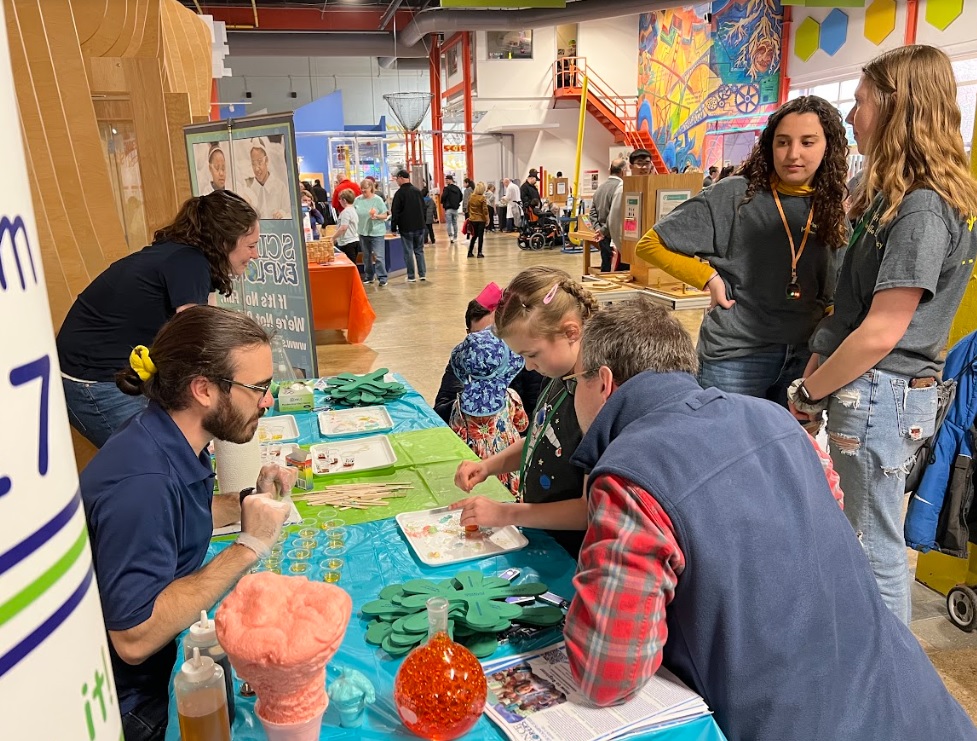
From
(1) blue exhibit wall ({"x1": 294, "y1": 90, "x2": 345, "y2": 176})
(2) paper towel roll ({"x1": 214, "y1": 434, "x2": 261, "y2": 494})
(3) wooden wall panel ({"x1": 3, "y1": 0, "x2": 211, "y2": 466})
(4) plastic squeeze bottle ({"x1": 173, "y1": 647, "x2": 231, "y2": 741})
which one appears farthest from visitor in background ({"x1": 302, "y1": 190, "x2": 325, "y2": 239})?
(4) plastic squeeze bottle ({"x1": 173, "y1": 647, "x2": 231, "y2": 741})

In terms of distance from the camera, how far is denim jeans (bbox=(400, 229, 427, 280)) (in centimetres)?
1046

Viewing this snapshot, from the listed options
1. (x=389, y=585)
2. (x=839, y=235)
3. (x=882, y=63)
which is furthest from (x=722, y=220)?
(x=389, y=585)

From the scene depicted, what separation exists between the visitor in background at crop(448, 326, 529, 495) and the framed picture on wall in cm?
1680

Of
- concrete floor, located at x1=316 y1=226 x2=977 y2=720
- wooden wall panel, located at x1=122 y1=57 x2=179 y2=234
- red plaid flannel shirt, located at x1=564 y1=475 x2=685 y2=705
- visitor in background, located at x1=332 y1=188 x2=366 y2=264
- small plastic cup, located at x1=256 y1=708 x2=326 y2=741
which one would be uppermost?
wooden wall panel, located at x1=122 y1=57 x2=179 y2=234

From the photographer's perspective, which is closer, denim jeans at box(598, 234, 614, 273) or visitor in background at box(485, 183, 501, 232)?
denim jeans at box(598, 234, 614, 273)

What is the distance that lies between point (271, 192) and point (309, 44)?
17540 mm

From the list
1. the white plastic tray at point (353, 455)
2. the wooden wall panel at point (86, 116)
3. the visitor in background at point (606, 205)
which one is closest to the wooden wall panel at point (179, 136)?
the wooden wall panel at point (86, 116)

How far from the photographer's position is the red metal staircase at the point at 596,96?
1786 centimetres

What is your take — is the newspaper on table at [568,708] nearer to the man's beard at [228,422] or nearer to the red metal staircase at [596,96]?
the man's beard at [228,422]

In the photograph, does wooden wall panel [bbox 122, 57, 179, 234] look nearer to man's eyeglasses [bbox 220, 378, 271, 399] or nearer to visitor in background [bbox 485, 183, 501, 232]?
man's eyeglasses [bbox 220, 378, 271, 399]

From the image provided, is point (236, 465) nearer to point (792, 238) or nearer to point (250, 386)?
point (250, 386)

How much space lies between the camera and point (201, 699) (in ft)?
3.33

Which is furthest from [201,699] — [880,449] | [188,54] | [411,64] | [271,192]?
[411,64]

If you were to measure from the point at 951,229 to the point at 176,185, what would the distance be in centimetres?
359
